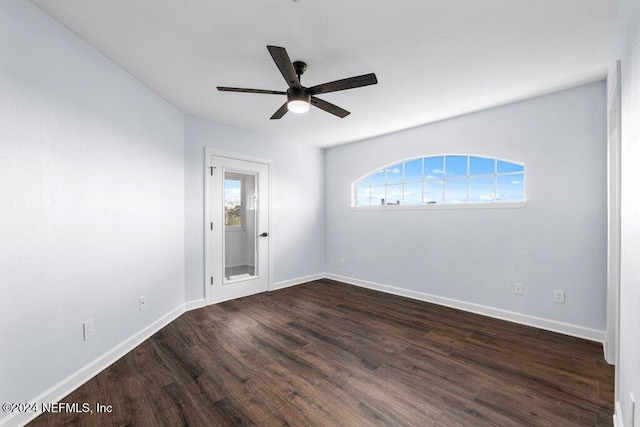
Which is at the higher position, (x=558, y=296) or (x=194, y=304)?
(x=558, y=296)

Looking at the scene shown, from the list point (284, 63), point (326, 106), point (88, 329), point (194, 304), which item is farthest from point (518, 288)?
point (88, 329)

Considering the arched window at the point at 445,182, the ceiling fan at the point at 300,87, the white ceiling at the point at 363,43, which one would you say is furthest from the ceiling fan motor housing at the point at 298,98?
the arched window at the point at 445,182

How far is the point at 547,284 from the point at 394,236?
1928 mm

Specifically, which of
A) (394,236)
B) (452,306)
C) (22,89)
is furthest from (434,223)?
(22,89)

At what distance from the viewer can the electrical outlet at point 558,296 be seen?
285 centimetres

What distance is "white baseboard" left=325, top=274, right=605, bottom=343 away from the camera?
2.72 m

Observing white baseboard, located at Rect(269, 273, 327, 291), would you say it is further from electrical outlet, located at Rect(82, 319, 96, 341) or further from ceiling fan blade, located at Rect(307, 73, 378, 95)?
ceiling fan blade, located at Rect(307, 73, 378, 95)

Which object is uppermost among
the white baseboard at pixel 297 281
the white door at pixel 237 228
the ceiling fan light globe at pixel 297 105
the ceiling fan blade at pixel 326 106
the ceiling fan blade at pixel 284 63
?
the ceiling fan blade at pixel 284 63

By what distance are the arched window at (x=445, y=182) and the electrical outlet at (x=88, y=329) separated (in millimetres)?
3919

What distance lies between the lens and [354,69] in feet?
8.10

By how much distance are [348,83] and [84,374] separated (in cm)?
296

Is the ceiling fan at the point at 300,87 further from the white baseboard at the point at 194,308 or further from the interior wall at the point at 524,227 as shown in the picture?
the white baseboard at the point at 194,308

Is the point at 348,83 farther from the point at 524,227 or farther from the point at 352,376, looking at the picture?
the point at 524,227

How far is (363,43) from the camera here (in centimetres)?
209
